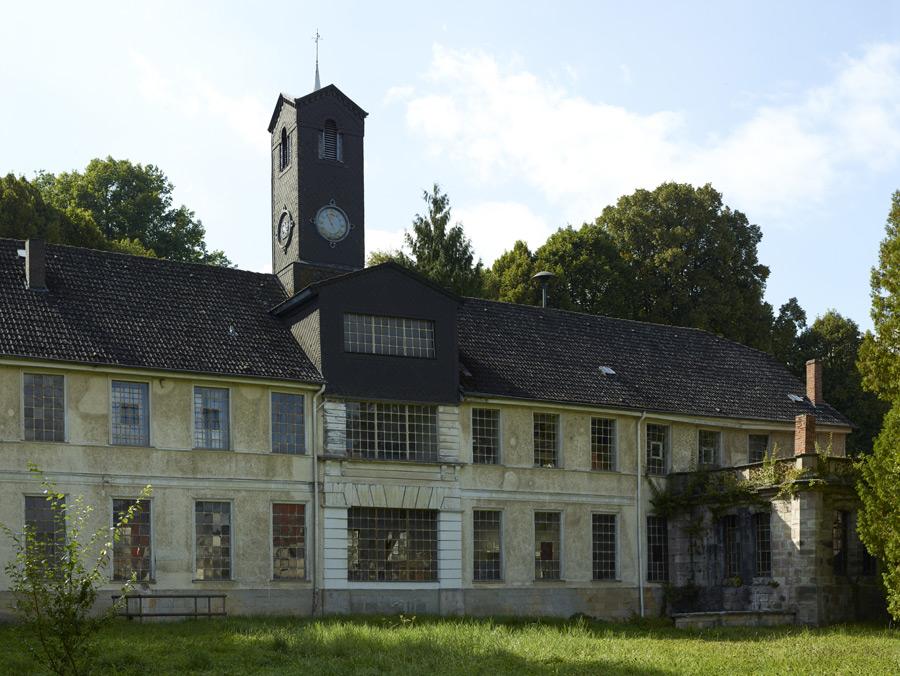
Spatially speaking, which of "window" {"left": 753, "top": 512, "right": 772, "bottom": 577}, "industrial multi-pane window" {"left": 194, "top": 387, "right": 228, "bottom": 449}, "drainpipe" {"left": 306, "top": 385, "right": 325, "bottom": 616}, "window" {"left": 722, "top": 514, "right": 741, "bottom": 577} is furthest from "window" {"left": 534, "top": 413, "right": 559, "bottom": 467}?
"industrial multi-pane window" {"left": 194, "top": 387, "right": 228, "bottom": 449}

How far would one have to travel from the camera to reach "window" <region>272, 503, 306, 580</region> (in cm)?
3703

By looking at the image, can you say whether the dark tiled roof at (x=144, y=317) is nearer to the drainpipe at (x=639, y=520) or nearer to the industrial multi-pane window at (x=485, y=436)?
the industrial multi-pane window at (x=485, y=436)

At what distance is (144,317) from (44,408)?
4.19 meters

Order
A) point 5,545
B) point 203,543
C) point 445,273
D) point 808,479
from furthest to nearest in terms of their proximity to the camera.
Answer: point 445,273, point 808,479, point 203,543, point 5,545

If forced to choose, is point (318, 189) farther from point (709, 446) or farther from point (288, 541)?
point (709, 446)

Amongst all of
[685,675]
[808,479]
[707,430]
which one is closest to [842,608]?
[808,479]

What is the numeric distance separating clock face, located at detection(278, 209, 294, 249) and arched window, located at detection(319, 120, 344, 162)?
2060 millimetres

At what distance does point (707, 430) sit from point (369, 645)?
19286mm

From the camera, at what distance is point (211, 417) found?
36750 mm

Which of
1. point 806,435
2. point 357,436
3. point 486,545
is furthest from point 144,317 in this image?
point 806,435

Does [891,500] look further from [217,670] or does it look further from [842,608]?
[217,670]

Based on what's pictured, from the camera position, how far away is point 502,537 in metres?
40.6

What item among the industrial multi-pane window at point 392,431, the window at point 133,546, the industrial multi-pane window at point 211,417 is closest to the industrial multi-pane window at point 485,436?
the industrial multi-pane window at point 392,431

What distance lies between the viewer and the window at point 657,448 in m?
43.9
